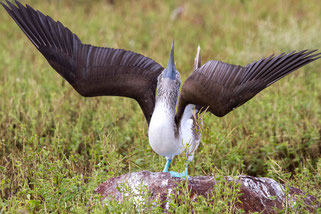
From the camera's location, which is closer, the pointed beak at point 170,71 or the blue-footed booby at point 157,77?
the blue-footed booby at point 157,77

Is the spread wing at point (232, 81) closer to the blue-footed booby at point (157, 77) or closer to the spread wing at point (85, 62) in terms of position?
the blue-footed booby at point (157, 77)

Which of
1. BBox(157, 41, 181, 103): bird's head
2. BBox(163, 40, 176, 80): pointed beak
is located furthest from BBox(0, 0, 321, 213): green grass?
BBox(163, 40, 176, 80): pointed beak

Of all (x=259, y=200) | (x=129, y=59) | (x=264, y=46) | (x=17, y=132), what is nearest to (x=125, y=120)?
(x=17, y=132)

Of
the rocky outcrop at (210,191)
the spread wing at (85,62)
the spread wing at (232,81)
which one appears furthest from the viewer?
the spread wing at (85,62)

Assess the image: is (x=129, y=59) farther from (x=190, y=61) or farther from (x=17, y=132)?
(x=190, y=61)

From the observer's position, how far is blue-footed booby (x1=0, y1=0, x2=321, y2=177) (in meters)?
3.18

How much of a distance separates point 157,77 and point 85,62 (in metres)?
0.59

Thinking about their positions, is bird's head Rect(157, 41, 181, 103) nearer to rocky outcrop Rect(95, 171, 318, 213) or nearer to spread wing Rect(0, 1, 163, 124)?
spread wing Rect(0, 1, 163, 124)

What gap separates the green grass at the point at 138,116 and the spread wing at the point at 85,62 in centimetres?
49

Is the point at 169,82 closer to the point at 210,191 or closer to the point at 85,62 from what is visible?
the point at 85,62

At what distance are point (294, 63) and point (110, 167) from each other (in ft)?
5.14

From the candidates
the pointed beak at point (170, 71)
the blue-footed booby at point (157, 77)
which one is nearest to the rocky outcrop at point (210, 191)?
the blue-footed booby at point (157, 77)

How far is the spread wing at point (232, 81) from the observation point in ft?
10.3

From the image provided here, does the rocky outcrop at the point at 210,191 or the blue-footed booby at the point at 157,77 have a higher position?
the blue-footed booby at the point at 157,77
